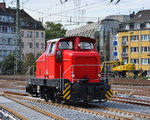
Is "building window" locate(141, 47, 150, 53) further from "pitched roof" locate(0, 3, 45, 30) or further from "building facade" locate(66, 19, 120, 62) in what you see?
"pitched roof" locate(0, 3, 45, 30)

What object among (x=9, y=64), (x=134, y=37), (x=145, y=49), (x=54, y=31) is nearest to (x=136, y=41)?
(x=134, y=37)

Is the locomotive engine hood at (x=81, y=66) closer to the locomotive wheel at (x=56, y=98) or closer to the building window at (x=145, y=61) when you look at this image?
the locomotive wheel at (x=56, y=98)

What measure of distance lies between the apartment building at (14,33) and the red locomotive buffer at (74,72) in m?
56.5

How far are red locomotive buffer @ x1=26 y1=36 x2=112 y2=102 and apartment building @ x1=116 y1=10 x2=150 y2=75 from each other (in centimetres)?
5428

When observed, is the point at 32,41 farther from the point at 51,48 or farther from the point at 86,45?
the point at 86,45

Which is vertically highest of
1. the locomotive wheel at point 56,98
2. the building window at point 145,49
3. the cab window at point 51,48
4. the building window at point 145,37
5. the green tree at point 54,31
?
the green tree at point 54,31

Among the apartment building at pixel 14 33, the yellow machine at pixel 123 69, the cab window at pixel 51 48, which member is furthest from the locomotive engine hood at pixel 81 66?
the apartment building at pixel 14 33

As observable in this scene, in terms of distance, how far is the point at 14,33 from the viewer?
76375mm

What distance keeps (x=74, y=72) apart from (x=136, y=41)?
59.4 m

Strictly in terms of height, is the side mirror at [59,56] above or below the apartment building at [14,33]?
below

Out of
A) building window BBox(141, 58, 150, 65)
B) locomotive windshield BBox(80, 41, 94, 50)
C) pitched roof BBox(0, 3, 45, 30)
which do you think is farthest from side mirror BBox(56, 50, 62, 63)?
pitched roof BBox(0, 3, 45, 30)

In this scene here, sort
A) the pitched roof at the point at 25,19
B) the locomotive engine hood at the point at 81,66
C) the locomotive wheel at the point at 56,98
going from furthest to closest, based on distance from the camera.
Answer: the pitched roof at the point at 25,19, the locomotive wheel at the point at 56,98, the locomotive engine hood at the point at 81,66

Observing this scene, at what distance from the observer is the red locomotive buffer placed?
1362 centimetres

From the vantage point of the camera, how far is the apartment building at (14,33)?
242ft
